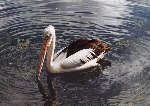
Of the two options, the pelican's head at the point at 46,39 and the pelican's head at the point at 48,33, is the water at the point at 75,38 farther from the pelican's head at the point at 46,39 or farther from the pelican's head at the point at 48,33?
the pelican's head at the point at 48,33

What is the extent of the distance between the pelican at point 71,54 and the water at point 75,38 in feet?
0.84

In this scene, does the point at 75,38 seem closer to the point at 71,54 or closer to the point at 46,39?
the point at 71,54

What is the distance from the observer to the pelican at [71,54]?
300 inches

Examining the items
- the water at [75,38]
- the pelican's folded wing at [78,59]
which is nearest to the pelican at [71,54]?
the pelican's folded wing at [78,59]

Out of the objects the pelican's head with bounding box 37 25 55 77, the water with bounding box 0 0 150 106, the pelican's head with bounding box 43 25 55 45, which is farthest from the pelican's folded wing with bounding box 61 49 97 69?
the pelican's head with bounding box 43 25 55 45

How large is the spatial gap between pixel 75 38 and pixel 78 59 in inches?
70.0

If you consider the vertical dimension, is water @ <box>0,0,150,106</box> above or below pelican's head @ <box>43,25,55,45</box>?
below

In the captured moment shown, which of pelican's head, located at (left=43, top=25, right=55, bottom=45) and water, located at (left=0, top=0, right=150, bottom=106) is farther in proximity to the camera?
pelican's head, located at (left=43, top=25, right=55, bottom=45)

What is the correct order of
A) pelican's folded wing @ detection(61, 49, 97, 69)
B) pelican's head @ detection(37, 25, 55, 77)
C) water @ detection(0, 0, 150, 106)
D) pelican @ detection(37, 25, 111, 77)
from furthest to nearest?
pelican's folded wing @ detection(61, 49, 97, 69) < pelican @ detection(37, 25, 111, 77) < pelican's head @ detection(37, 25, 55, 77) < water @ detection(0, 0, 150, 106)

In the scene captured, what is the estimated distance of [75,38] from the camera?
9641mm

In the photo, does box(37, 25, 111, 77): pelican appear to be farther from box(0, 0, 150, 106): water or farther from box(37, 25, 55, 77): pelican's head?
box(0, 0, 150, 106): water

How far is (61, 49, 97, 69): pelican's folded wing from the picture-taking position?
7.79m

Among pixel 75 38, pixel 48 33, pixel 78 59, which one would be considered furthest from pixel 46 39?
pixel 75 38

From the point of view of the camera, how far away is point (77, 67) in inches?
319
